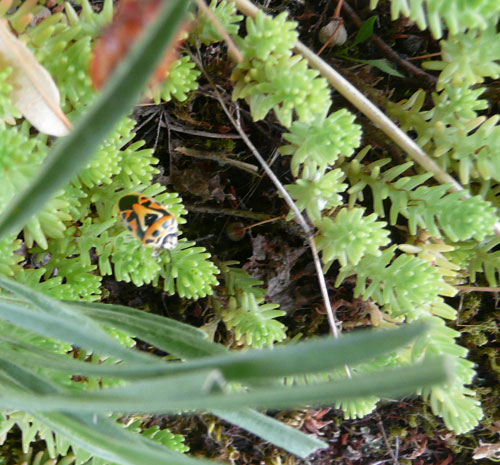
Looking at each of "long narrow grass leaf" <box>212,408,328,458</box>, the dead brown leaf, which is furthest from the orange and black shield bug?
"long narrow grass leaf" <box>212,408,328,458</box>

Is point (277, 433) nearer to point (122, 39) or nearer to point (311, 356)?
point (311, 356)

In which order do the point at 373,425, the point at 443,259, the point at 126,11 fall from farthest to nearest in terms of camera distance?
the point at 373,425 → the point at 443,259 → the point at 126,11

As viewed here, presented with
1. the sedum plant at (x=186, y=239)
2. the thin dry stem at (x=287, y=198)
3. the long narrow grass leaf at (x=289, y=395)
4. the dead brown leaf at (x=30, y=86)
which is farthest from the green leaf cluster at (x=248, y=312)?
the long narrow grass leaf at (x=289, y=395)

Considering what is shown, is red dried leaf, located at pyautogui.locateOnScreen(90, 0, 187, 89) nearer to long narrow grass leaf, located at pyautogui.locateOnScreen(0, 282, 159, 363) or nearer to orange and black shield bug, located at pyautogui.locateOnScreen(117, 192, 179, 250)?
orange and black shield bug, located at pyautogui.locateOnScreen(117, 192, 179, 250)

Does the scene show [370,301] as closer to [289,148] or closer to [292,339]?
[292,339]

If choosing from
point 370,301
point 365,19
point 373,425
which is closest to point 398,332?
point 370,301

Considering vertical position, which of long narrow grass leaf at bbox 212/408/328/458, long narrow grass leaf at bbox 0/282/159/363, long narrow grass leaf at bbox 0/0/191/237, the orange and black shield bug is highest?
long narrow grass leaf at bbox 0/0/191/237

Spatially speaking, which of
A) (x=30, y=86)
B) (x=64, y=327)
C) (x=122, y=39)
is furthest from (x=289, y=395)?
(x=30, y=86)

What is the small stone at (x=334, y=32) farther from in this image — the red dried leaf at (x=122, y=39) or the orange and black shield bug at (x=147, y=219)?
the orange and black shield bug at (x=147, y=219)
